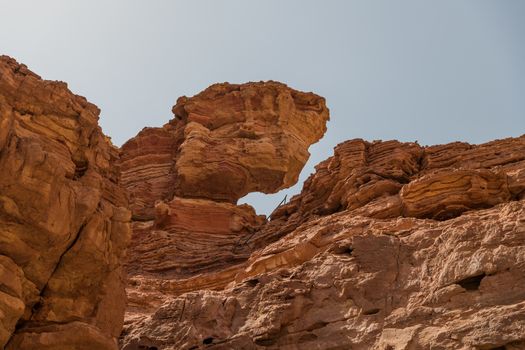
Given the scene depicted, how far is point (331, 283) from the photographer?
20.1 meters

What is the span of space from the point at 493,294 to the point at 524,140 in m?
14.1

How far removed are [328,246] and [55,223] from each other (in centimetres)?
921

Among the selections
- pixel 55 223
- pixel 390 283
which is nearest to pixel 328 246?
pixel 390 283

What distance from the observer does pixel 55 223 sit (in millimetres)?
18719

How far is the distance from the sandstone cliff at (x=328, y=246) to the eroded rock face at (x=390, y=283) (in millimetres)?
37

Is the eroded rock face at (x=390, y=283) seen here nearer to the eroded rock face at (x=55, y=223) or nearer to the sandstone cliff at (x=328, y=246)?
the sandstone cliff at (x=328, y=246)

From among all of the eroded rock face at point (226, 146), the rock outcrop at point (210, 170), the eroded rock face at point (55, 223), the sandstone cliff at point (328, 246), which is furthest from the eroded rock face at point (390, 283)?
the eroded rock face at point (226, 146)

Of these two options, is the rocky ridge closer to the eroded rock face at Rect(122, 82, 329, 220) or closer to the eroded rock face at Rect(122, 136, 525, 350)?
the eroded rock face at Rect(122, 136, 525, 350)

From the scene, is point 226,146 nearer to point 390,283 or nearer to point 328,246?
point 328,246

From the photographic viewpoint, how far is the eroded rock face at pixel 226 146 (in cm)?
4256

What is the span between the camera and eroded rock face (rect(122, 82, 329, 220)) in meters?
42.6

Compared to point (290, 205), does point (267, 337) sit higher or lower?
lower

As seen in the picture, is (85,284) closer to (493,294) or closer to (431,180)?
(493,294)

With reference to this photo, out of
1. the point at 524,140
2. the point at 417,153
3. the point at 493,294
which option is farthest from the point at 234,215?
the point at 493,294
